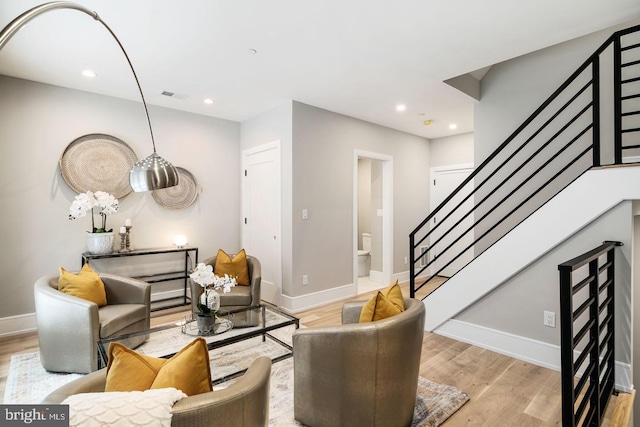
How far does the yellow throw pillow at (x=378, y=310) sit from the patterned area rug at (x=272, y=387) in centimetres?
73

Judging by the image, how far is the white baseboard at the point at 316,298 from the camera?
408 cm

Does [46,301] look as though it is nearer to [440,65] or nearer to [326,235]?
[326,235]

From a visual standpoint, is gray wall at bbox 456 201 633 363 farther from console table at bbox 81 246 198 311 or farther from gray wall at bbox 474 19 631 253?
console table at bbox 81 246 198 311

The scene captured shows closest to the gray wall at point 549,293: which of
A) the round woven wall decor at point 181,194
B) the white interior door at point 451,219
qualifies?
the white interior door at point 451,219

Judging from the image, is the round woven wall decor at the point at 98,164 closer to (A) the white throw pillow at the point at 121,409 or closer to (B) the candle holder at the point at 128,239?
(B) the candle holder at the point at 128,239

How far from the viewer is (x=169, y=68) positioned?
124 inches

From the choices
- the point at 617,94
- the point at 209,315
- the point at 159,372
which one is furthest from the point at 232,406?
the point at 617,94

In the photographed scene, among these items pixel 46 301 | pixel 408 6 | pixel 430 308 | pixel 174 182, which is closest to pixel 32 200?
pixel 46 301

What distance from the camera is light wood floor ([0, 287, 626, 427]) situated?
2045mm

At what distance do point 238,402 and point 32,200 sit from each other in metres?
3.77

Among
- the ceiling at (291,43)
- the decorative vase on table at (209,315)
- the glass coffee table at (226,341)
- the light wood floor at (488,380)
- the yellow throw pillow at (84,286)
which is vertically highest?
the ceiling at (291,43)

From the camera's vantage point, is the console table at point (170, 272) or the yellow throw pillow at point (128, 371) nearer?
the yellow throw pillow at point (128, 371)

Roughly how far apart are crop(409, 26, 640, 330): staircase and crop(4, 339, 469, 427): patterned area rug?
1083 mm

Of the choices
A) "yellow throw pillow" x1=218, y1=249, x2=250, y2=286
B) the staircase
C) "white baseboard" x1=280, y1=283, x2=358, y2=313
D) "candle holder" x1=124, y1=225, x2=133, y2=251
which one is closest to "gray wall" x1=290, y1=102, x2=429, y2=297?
"white baseboard" x1=280, y1=283, x2=358, y2=313
